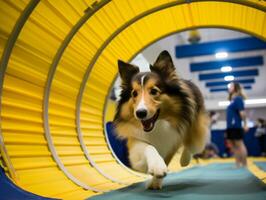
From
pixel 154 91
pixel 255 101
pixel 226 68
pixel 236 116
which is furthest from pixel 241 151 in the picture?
pixel 255 101

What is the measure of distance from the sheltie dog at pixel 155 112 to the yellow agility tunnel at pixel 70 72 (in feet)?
2.03

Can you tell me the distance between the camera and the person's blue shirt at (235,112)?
294 inches

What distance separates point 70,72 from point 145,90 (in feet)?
5.20

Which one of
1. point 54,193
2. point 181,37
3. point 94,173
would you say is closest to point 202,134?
Result: point 94,173

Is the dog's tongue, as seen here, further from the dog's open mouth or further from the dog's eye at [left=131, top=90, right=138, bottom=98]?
the dog's eye at [left=131, top=90, right=138, bottom=98]

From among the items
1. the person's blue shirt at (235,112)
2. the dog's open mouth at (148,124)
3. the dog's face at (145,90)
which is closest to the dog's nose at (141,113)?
the dog's face at (145,90)

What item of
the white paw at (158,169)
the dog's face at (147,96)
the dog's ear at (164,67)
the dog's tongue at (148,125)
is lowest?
the white paw at (158,169)

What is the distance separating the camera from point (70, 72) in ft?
15.0

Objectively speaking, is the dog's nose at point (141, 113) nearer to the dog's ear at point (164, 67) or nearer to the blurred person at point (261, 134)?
the dog's ear at point (164, 67)

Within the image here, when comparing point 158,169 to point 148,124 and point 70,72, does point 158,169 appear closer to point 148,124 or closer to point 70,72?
point 148,124

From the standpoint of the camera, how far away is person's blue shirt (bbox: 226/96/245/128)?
746cm

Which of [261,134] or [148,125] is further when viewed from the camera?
[261,134]

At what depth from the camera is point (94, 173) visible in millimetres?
4340

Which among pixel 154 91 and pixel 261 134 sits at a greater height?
pixel 261 134
